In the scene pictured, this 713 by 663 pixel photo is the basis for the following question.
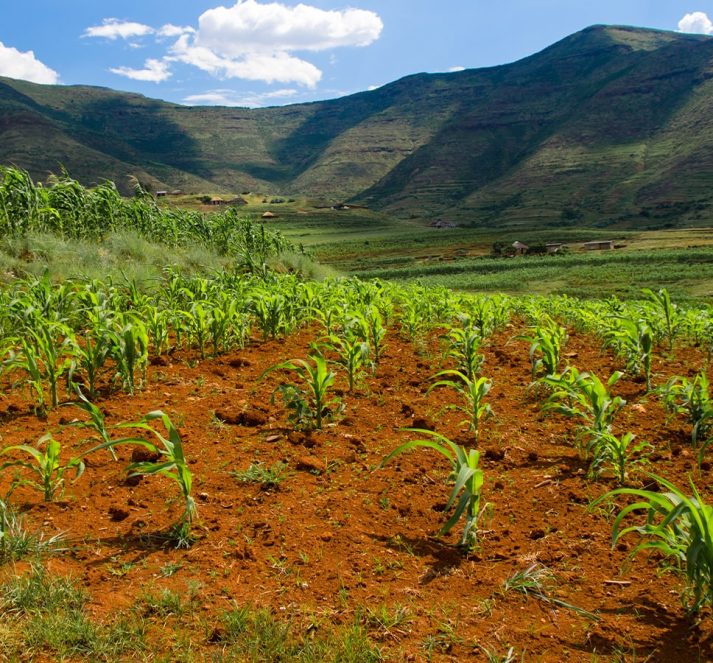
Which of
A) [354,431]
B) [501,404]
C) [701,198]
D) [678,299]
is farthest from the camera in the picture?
[701,198]

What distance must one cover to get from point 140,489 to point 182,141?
16534 centimetres

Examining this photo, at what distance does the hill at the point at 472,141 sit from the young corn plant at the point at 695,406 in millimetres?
68978

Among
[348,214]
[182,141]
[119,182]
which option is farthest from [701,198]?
[182,141]

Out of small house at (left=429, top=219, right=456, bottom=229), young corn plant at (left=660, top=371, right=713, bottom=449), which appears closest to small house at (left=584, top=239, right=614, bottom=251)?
small house at (left=429, top=219, right=456, bottom=229)

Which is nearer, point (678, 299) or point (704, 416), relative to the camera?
point (704, 416)

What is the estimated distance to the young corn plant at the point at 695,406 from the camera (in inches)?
123

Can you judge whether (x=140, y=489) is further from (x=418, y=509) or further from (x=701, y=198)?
(x=701, y=198)

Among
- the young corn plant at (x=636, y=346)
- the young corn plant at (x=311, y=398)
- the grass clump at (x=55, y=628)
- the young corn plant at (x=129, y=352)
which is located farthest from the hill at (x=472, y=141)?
the grass clump at (x=55, y=628)

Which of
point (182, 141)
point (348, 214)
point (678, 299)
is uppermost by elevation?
point (182, 141)

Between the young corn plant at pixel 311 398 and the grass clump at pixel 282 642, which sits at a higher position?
the young corn plant at pixel 311 398

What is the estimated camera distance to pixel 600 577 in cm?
205

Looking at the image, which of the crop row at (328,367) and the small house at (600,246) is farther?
the small house at (600,246)

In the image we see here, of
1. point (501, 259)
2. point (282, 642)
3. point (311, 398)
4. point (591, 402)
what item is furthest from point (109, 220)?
point (501, 259)

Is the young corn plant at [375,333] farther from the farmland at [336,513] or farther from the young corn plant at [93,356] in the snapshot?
the young corn plant at [93,356]
